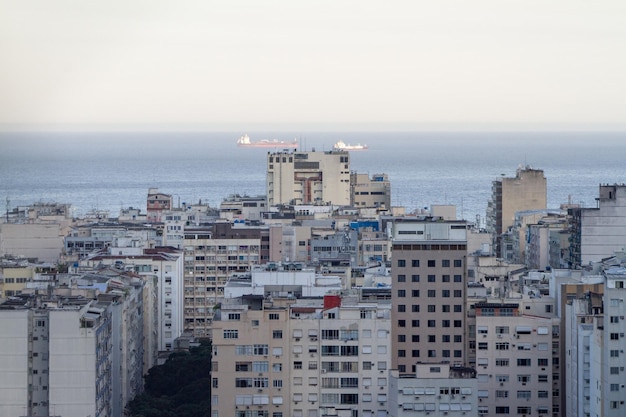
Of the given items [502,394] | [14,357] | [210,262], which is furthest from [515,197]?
[14,357]

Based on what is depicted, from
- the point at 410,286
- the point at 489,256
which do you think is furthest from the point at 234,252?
the point at 410,286

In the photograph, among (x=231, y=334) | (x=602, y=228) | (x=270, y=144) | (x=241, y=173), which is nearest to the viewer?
(x=231, y=334)

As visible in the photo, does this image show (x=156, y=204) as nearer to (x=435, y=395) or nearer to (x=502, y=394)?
(x=502, y=394)

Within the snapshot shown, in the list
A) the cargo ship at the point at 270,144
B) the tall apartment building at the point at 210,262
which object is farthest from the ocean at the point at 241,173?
the tall apartment building at the point at 210,262

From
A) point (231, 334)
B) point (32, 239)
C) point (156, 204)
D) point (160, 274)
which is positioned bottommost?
point (231, 334)

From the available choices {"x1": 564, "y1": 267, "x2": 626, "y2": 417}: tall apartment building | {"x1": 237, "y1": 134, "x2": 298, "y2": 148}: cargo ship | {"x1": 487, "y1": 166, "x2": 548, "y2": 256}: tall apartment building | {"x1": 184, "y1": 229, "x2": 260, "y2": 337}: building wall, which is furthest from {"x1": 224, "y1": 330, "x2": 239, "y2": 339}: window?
{"x1": 237, "y1": 134, "x2": 298, "y2": 148}: cargo ship
